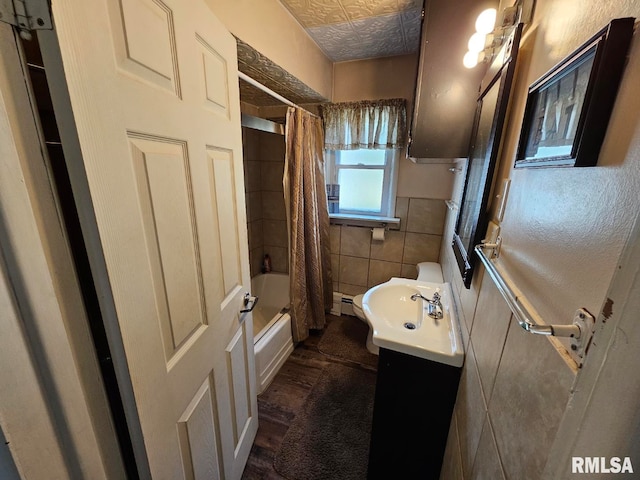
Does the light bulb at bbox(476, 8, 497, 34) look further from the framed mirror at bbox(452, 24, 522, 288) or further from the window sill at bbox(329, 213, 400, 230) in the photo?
the window sill at bbox(329, 213, 400, 230)

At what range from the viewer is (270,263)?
2867 mm

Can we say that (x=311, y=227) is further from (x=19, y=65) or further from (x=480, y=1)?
(x=19, y=65)

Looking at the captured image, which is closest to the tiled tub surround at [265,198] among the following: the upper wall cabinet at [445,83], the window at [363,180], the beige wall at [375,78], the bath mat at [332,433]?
the window at [363,180]

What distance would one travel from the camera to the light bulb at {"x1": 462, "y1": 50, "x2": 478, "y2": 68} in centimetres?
102

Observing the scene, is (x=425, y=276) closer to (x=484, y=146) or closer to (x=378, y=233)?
(x=378, y=233)

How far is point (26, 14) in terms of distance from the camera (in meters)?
0.41

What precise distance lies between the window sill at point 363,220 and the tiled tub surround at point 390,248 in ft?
0.15

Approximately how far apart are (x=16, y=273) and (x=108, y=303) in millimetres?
150

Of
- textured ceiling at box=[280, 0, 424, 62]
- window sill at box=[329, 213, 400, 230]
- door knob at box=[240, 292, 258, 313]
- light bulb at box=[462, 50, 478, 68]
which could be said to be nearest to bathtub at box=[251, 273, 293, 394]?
door knob at box=[240, 292, 258, 313]

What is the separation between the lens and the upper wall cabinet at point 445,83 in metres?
1.12

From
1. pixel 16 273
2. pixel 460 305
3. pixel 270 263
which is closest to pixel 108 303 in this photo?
pixel 16 273

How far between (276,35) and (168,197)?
1269 millimetres

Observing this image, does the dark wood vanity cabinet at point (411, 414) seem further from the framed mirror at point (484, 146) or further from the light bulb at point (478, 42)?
the light bulb at point (478, 42)

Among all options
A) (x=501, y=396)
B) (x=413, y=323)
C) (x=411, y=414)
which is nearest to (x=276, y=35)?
(x=413, y=323)
